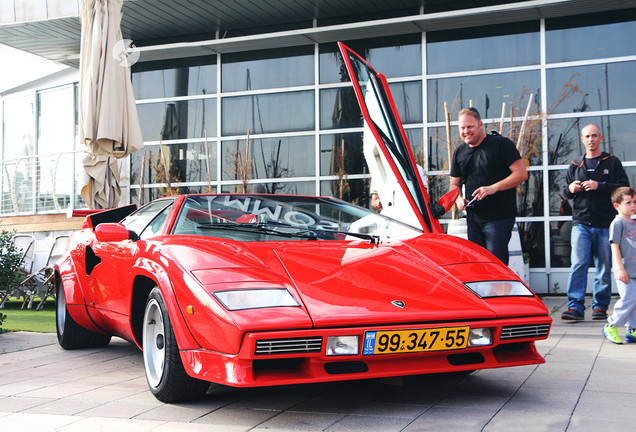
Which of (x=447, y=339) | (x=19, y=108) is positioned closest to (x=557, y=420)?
(x=447, y=339)

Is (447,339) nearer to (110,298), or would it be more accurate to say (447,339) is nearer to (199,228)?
(199,228)

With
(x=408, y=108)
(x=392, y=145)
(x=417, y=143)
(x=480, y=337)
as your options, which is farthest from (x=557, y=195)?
(x=480, y=337)

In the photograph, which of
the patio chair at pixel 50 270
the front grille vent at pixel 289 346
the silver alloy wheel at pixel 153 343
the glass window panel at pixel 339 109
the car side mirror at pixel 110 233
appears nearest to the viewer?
the front grille vent at pixel 289 346

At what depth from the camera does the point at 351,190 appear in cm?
987

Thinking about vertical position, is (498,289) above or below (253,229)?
below

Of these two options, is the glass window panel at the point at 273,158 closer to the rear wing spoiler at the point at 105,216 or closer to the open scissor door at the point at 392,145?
the open scissor door at the point at 392,145

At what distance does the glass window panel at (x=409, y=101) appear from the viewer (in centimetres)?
962

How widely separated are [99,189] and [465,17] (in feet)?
19.0

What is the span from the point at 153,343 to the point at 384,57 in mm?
7668

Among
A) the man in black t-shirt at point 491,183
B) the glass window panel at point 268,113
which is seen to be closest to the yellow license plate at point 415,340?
the man in black t-shirt at point 491,183

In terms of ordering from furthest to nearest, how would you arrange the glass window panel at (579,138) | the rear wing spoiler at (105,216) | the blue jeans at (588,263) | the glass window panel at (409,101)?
the glass window panel at (409,101) → the glass window panel at (579,138) → the blue jeans at (588,263) → the rear wing spoiler at (105,216)

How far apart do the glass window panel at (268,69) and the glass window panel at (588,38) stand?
152 inches

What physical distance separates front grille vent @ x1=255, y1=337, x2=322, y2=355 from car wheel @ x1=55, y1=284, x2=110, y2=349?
111 inches

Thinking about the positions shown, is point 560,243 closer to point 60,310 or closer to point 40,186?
point 60,310
